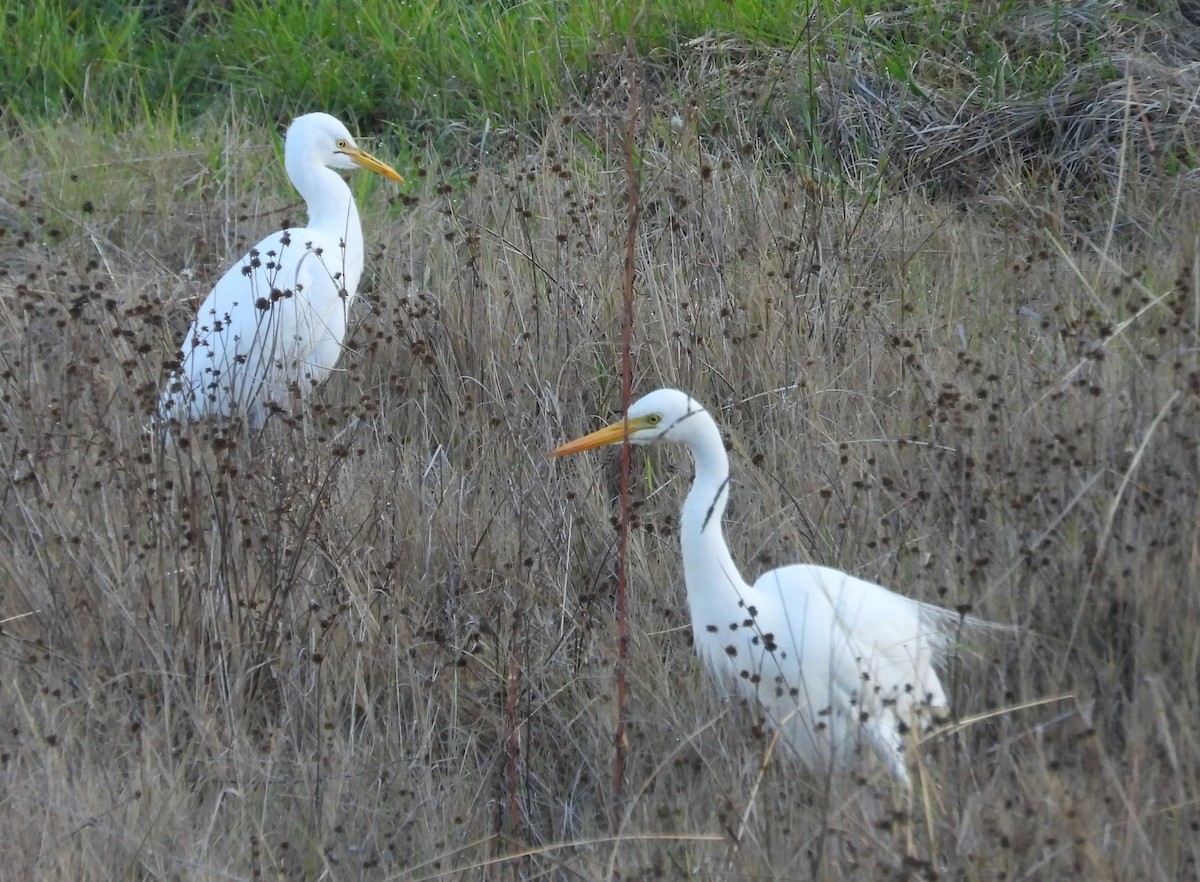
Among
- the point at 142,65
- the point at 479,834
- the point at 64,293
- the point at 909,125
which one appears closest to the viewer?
the point at 479,834

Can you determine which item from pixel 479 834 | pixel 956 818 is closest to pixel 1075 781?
pixel 956 818

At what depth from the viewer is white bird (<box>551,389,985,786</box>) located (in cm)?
243

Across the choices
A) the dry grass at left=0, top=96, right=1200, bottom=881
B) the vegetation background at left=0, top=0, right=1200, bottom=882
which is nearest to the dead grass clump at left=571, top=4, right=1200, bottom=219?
the vegetation background at left=0, top=0, right=1200, bottom=882

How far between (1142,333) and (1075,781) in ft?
4.03

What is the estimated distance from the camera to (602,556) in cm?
316

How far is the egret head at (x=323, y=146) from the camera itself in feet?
14.9

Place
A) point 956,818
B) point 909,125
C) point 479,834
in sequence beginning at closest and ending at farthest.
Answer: point 956,818 → point 479,834 → point 909,125

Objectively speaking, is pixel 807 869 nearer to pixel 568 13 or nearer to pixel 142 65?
pixel 568 13

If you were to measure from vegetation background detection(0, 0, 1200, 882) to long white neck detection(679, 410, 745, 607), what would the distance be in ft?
0.62

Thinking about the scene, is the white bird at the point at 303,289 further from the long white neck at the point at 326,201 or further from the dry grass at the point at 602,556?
the dry grass at the point at 602,556

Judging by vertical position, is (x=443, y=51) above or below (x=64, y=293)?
above

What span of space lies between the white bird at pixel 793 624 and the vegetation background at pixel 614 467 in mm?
89

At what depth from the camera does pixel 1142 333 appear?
291 cm

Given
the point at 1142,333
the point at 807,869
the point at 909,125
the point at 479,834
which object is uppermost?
the point at 909,125
